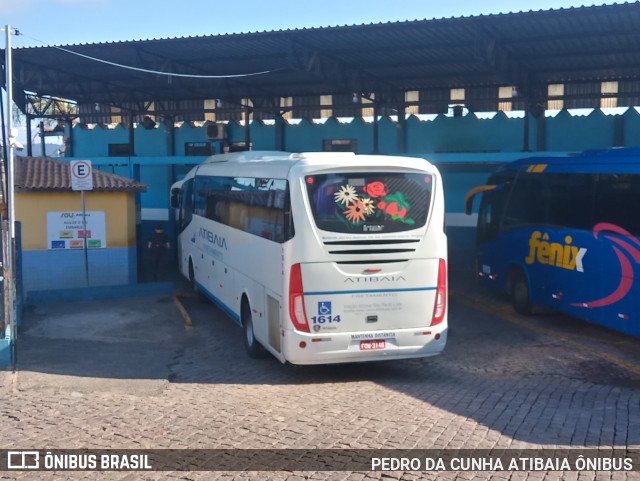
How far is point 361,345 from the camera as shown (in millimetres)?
10219

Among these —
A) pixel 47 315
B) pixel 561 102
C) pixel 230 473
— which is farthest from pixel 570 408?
pixel 561 102

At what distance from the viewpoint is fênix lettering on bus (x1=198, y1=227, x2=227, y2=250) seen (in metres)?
14.3

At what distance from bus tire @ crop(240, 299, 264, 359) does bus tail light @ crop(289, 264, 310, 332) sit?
2.01 m

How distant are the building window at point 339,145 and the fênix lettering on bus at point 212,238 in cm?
992

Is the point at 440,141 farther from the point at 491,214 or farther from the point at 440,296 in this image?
the point at 440,296

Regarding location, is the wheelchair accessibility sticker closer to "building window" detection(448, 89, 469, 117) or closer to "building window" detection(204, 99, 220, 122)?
"building window" detection(448, 89, 469, 117)

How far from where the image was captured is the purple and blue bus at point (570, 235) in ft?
40.7

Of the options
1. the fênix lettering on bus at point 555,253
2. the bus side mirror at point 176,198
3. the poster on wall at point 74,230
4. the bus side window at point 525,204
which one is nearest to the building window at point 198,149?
the bus side mirror at point 176,198

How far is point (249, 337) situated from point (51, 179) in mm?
8614

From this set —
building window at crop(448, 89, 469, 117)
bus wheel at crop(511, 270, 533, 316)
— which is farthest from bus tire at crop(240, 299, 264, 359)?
building window at crop(448, 89, 469, 117)

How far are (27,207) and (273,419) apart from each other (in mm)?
12051

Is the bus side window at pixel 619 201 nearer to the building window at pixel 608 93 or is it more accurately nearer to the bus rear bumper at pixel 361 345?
the bus rear bumper at pixel 361 345

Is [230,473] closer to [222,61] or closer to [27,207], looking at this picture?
[27,207]

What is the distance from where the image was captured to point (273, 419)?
26.4 ft
